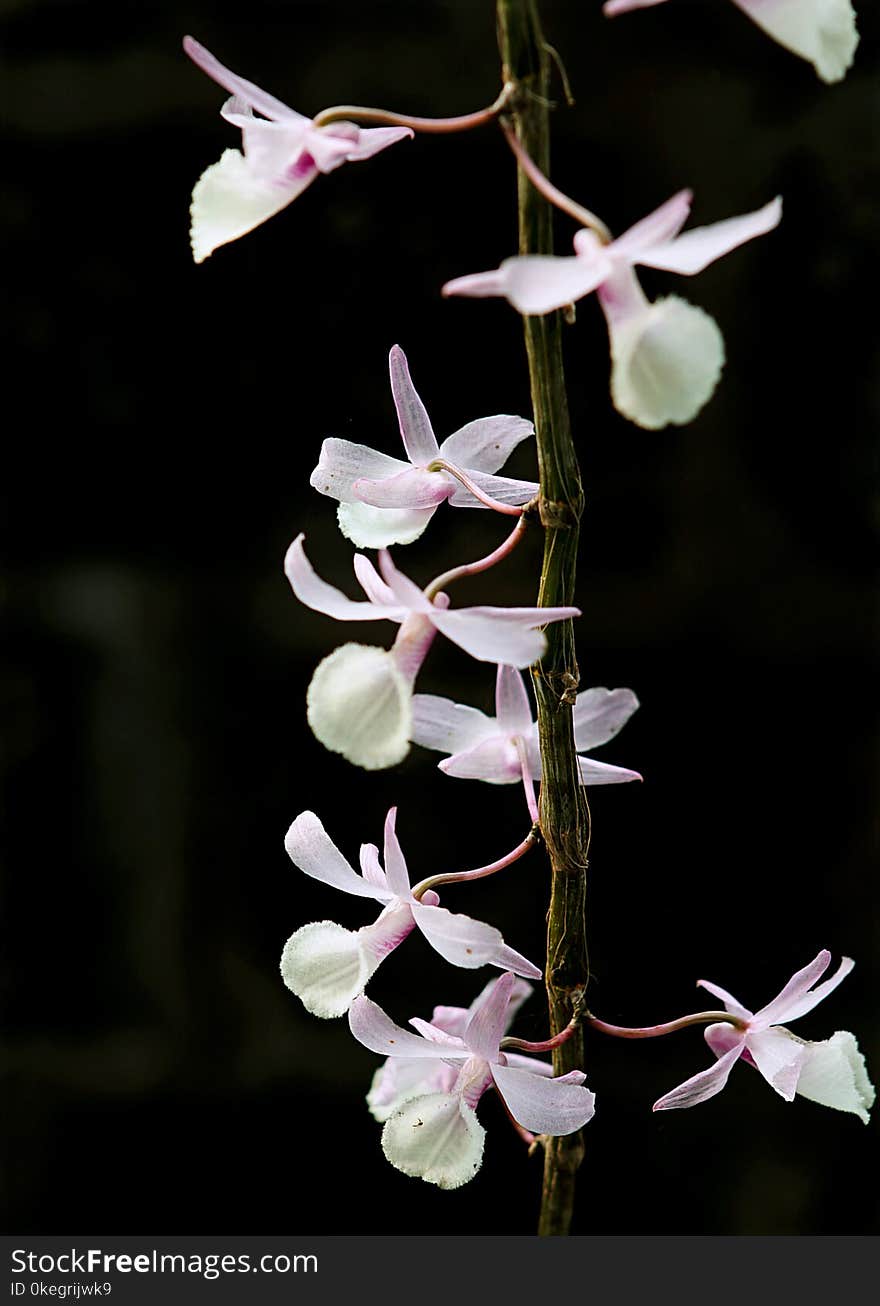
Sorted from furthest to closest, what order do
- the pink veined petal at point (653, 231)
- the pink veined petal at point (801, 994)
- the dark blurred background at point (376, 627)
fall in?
the dark blurred background at point (376, 627), the pink veined petal at point (801, 994), the pink veined petal at point (653, 231)

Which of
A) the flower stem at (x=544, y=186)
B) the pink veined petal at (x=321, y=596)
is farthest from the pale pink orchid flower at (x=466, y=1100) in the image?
the flower stem at (x=544, y=186)

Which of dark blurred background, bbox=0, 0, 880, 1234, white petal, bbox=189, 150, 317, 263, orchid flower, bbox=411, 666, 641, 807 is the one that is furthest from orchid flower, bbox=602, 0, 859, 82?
dark blurred background, bbox=0, 0, 880, 1234

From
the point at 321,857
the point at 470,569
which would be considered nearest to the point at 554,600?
the point at 470,569

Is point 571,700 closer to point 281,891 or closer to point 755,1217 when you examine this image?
point 281,891

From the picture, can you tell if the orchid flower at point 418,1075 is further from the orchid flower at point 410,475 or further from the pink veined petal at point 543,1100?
the orchid flower at point 410,475

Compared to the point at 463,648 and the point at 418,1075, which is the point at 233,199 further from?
the point at 418,1075

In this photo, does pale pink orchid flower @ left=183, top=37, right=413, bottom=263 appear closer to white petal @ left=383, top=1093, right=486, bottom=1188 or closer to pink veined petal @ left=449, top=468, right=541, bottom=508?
pink veined petal @ left=449, top=468, right=541, bottom=508
